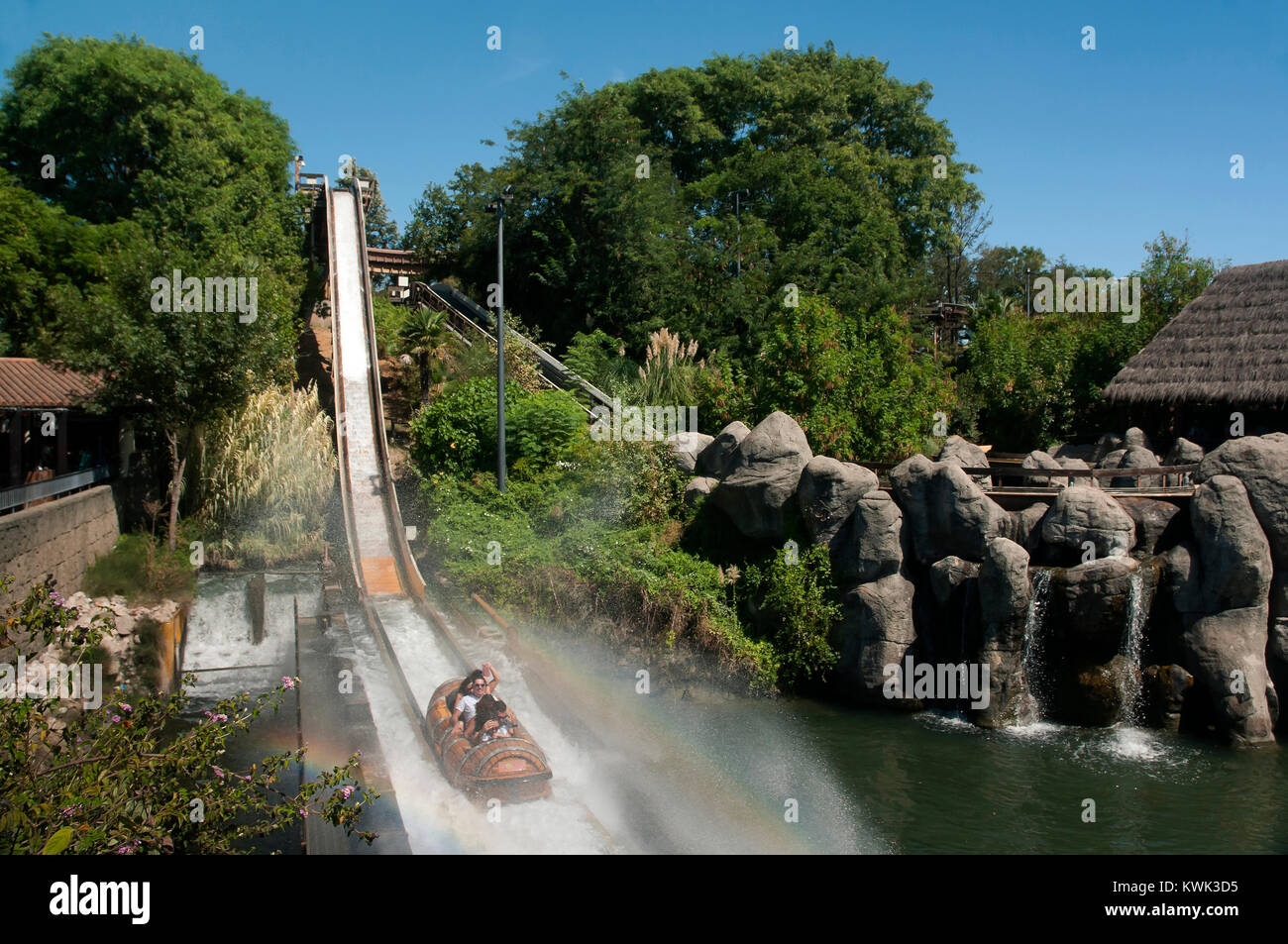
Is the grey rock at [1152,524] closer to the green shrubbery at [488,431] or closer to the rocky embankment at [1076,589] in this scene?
the rocky embankment at [1076,589]

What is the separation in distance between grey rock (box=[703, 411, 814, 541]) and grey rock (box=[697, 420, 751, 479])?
2.38ft

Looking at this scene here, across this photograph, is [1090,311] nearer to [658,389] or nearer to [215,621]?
[658,389]

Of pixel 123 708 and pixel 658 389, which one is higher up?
pixel 658 389

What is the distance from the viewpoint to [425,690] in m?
13.6

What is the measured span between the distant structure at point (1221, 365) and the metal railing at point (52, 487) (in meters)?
23.3

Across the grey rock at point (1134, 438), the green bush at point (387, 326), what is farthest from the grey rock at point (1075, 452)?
the green bush at point (387, 326)

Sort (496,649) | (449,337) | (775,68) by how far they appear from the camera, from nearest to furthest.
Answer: (496,649) → (449,337) → (775,68)

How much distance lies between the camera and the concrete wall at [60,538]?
1334 centimetres

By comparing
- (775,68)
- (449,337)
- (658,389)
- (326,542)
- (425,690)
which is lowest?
(425,690)

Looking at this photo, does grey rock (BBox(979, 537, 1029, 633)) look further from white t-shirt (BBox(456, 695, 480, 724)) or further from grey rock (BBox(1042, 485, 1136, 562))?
white t-shirt (BBox(456, 695, 480, 724))

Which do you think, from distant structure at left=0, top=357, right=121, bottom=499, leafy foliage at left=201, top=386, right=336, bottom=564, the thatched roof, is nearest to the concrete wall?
distant structure at left=0, top=357, right=121, bottom=499

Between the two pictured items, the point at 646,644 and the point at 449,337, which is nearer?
the point at 646,644

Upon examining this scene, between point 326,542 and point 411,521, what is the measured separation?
6.27 feet
